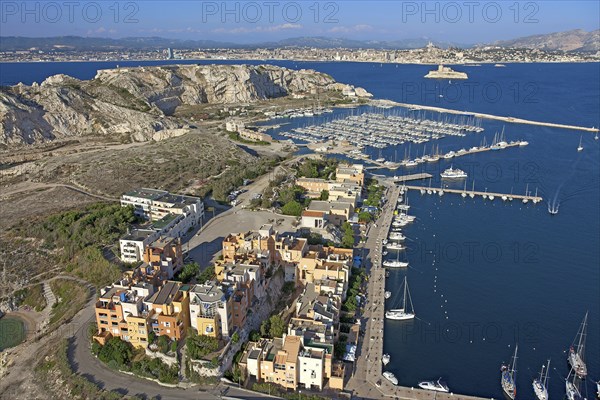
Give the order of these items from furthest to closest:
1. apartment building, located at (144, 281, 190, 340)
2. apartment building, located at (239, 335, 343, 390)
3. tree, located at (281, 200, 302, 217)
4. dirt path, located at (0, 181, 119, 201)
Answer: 1. dirt path, located at (0, 181, 119, 201)
2. tree, located at (281, 200, 302, 217)
3. apartment building, located at (144, 281, 190, 340)
4. apartment building, located at (239, 335, 343, 390)

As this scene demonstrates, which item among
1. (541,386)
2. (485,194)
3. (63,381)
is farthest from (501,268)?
(63,381)

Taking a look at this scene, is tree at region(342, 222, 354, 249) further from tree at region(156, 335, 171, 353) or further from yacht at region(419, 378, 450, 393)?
tree at region(156, 335, 171, 353)

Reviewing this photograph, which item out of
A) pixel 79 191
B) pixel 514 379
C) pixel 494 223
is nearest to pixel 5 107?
pixel 79 191

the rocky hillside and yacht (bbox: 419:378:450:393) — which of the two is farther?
the rocky hillside

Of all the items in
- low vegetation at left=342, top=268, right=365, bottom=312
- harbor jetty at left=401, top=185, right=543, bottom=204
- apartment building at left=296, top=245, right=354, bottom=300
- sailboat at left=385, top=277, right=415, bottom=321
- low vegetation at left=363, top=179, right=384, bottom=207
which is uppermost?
low vegetation at left=363, top=179, right=384, bottom=207

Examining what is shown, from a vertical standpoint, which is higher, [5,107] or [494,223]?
[5,107]

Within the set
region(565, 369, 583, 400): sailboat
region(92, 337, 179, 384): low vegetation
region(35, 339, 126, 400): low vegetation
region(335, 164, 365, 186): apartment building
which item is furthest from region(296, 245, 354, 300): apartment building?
region(335, 164, 365, 186): apartment building

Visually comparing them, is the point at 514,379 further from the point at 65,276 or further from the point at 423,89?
the point at 423,89

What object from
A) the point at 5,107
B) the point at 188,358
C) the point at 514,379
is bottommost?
the point at 514,379
